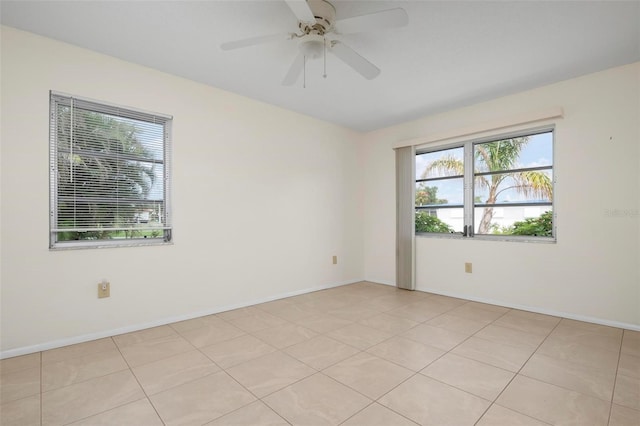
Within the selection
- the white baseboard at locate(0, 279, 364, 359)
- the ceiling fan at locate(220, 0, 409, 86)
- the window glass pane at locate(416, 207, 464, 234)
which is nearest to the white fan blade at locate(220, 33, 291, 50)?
the ceiling fan at locate(220, 0, 409, 86)

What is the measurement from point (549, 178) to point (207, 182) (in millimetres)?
3766

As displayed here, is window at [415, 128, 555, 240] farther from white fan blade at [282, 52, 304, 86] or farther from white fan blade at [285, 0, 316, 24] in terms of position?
white fan blade at [285, 0, 316, 24]

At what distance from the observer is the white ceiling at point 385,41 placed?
2.07 metres

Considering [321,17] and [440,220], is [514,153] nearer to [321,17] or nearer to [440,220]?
[440,220]

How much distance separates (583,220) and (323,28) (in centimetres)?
312

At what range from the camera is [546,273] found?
325 cm

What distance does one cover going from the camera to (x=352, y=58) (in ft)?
7.14

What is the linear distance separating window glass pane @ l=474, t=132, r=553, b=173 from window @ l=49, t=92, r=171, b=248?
3711 mm

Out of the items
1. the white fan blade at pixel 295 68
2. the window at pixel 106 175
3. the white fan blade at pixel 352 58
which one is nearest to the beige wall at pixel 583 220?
the white fan blade at pixel 352 58

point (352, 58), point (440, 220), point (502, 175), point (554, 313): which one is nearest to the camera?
point (352, 58)

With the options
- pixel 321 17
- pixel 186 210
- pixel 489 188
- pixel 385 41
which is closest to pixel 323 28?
pixel 321 17

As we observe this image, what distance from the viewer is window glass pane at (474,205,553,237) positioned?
335 cm

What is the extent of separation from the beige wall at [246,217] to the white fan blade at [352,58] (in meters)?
1.74

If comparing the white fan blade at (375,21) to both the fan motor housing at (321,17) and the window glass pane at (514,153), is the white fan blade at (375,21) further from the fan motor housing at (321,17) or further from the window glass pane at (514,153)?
the window glass pane at (514,153)
